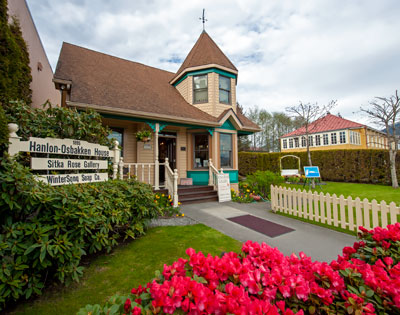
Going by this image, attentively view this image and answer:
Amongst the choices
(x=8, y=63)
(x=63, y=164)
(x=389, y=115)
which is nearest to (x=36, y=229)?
(x=63, y=164)

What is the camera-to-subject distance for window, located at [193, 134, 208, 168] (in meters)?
9.81

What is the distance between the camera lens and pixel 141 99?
8.38m

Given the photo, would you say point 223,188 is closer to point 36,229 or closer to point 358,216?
point 358,216

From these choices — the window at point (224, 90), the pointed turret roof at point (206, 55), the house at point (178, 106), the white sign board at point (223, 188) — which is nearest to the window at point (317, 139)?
the house at point (178, 106)

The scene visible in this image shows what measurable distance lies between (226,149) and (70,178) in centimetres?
781

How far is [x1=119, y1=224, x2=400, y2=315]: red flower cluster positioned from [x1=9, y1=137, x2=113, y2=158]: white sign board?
2.59 m

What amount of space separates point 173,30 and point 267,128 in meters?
30.9

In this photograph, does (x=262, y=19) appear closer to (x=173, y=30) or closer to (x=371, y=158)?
(x=173, y=30)

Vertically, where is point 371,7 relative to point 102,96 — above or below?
above

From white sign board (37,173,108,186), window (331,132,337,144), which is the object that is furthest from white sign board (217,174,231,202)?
window (331,132,337,144)

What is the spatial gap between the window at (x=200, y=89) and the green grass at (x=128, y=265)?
23.6 ft

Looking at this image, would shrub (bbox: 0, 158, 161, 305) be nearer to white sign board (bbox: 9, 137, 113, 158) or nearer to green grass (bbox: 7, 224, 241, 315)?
green grass (bbox: 7, 224, 241, 315)

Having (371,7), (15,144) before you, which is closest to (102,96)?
(15,144)

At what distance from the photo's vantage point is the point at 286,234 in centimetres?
448
